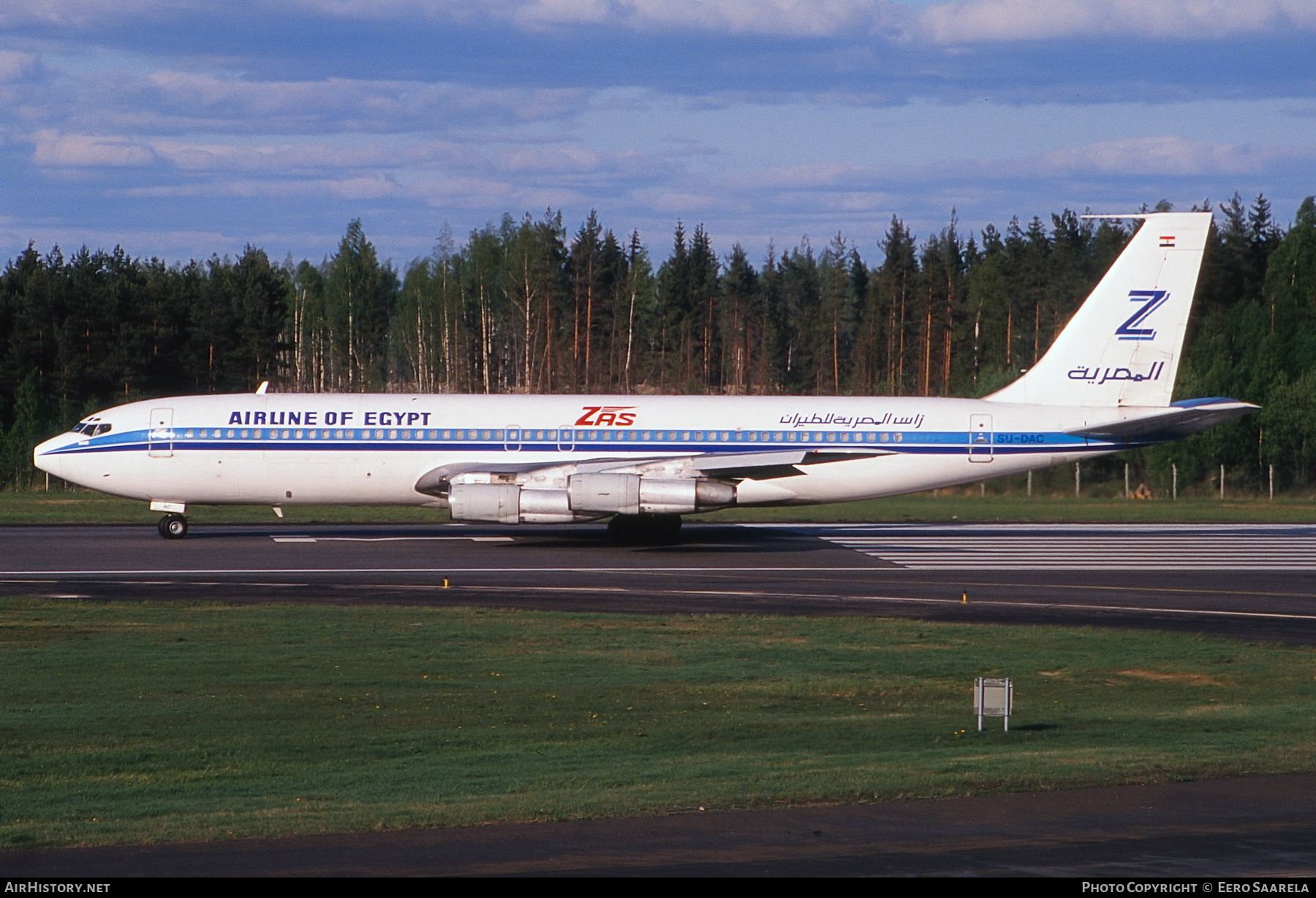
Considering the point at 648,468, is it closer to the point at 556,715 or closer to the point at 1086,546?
the point at 1086,546

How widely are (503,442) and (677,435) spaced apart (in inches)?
169

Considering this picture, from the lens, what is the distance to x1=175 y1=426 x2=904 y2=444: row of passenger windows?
32.8 m

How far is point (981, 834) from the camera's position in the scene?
29.4 feet

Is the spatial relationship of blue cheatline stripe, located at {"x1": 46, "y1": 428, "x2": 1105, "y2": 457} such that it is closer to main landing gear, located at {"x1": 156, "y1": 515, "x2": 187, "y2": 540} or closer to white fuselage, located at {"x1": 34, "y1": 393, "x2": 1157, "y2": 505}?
white fuselage, located at {"x1": 34, "y1": 393, "x2": 1157, "y2": 505}

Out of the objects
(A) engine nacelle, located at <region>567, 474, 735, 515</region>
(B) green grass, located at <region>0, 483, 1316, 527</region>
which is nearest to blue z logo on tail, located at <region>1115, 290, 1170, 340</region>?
(B) green grass, located at <region>0, 483, 1316, 527</region>

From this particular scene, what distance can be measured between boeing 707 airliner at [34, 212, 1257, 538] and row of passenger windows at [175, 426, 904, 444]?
0.04 metres

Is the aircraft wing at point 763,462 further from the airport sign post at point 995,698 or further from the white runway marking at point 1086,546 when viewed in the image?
the airport sign post at point 995,698

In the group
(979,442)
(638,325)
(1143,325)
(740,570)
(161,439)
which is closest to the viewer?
(740,570)

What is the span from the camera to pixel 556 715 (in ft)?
46.2

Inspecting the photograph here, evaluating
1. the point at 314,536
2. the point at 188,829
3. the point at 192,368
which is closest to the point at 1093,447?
the point at 314,536

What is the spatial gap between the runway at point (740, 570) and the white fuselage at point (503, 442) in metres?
1.56

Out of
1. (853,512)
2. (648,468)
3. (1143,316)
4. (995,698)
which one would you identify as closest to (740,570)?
(648,468)

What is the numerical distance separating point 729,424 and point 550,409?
447 cm
